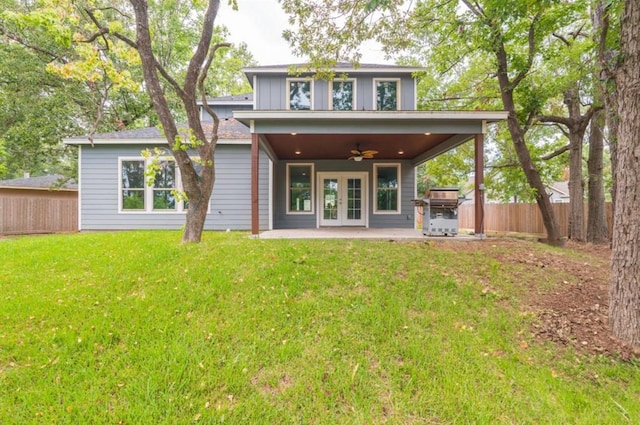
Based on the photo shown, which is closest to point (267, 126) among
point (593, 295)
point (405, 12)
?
point (405, 12)

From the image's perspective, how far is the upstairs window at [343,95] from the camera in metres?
9.67

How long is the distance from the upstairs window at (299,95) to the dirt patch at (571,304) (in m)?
7.19

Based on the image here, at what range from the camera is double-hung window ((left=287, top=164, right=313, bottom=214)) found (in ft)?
33.7

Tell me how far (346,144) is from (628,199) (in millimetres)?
6133

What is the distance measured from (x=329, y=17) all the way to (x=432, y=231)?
16.5ft

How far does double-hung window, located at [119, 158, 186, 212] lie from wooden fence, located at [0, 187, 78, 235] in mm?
3966

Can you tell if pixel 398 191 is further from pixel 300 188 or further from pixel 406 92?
pixel 300 188

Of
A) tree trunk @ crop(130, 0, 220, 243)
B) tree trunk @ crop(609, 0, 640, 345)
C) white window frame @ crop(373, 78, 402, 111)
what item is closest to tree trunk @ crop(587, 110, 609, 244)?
white window frame @ crop(373, 78, 402, 111)

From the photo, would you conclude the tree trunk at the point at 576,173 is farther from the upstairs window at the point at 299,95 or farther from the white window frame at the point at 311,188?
the white window frame at the point at 311,188

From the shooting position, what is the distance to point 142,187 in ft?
30.0

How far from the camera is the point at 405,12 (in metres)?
5.88

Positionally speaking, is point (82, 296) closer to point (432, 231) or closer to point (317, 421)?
point (317, 421)

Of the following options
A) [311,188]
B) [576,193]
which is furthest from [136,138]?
[576,193]

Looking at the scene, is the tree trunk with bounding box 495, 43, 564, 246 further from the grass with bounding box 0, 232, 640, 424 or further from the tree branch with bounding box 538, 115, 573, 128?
the grass with bounding box 0, 232, 640, 424
